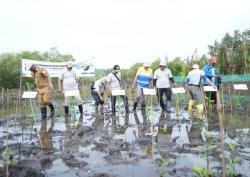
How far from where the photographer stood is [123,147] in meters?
7.00

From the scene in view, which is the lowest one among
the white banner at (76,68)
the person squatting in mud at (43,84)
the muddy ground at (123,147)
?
the muddy ground at (123,147)

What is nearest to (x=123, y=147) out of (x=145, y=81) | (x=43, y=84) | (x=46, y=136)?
(x=46, y=136)

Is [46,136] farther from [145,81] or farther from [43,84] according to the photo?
[145,81]

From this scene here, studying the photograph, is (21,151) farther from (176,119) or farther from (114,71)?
(114,71)

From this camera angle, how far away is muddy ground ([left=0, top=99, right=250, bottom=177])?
5480mm

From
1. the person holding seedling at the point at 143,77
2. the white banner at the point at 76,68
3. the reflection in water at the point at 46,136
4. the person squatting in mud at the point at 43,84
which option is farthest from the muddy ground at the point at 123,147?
the white banner at the point at 76,68

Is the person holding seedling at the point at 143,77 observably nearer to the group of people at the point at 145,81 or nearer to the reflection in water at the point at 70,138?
the group of people at the point at 145,81

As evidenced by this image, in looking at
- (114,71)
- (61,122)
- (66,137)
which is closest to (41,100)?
(61,122)

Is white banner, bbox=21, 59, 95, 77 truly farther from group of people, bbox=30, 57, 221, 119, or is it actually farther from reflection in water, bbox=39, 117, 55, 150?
reflection in water, bbox=39, 117, 55, 150

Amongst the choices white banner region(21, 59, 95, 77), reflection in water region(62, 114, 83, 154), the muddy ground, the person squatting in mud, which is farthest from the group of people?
white banner region(21, 59, 95, 77)

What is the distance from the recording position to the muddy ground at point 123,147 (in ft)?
18.0

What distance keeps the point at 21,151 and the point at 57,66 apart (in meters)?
17.9

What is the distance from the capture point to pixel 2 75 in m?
45.8

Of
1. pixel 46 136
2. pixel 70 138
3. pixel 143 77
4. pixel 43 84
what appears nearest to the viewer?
pixel 70 138
